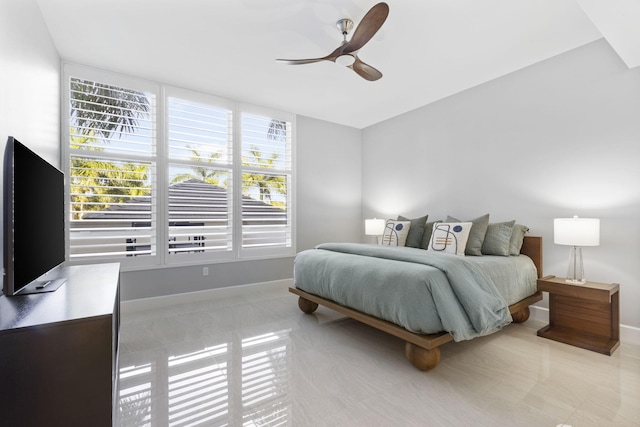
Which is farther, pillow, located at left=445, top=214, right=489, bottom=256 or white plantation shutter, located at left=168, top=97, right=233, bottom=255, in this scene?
white plantation shutter, located at left=168, top=97, right=233, bottom=255

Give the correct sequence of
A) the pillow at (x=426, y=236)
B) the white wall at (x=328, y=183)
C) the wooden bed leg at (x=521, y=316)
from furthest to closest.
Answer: the white wall at (x=328, y=183) < the pillow at (x=426, y=236) < the wooden bed leg at (x=521, y=316)

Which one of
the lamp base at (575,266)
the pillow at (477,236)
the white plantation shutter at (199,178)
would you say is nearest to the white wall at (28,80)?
the white plantation shutter at (199,178)

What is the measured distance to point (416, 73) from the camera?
347cm

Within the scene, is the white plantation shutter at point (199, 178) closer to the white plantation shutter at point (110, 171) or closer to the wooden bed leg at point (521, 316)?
the white plantation shutter at point (110, 171)

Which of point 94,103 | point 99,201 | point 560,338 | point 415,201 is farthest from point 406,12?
point 99,201

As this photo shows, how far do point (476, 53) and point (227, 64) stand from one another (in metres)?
2.51

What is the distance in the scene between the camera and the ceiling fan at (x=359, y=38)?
204 centimetres

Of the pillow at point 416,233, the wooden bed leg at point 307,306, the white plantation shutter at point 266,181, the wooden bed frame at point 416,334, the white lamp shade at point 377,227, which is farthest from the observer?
the white lamp shade at point 377,227

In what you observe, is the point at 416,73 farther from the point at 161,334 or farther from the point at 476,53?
the point at 161,334

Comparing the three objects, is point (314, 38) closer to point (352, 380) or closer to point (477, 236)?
point (477, 236)

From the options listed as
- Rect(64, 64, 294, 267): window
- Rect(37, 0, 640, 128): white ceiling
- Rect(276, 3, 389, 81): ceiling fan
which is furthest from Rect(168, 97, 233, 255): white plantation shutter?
Rect(276, 3, 389, 81): ceiling fan

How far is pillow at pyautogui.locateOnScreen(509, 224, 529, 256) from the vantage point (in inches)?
125

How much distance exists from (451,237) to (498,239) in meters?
0.45

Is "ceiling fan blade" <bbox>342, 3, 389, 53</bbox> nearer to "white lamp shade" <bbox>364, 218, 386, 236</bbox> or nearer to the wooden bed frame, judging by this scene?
the wooden bed frame
